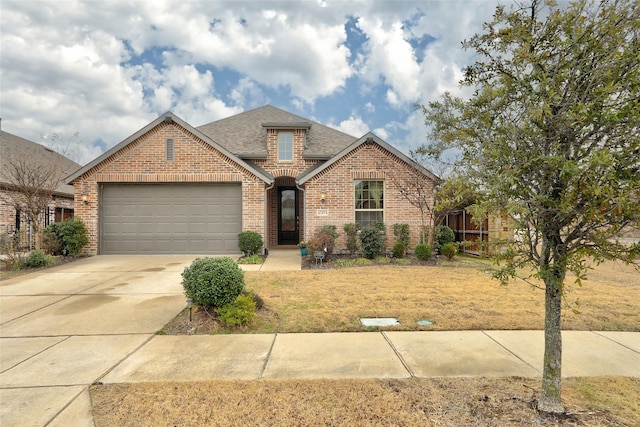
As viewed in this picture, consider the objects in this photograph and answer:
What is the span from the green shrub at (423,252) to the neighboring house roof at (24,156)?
16.0m

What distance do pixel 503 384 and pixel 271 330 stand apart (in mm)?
2956

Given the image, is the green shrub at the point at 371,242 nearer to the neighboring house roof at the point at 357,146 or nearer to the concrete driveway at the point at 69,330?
the neighboring house roof at the point at 357,146

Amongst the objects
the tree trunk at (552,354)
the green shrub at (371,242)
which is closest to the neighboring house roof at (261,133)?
the green shrub at (371,242)

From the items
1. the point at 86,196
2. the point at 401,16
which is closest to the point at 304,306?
the point at 401,16

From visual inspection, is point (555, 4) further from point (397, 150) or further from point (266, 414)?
point (397, 150)

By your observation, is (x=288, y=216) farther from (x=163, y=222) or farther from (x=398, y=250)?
(x=398, y=250)

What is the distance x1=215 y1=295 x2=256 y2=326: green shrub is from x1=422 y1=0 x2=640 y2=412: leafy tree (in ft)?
11.6

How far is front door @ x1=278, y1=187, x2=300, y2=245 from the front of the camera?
1589cm

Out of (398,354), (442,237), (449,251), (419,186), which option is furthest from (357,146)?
(398,354)

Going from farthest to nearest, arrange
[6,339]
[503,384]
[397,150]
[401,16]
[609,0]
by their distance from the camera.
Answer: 1. [397,150]
2. [401,16]
3. [6,339]
4. [503,384]
5. [609,0]

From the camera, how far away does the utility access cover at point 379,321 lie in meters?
4.95

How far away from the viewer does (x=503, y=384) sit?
3.14 m

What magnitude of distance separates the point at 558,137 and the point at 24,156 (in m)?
22.1

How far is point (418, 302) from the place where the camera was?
618cm
